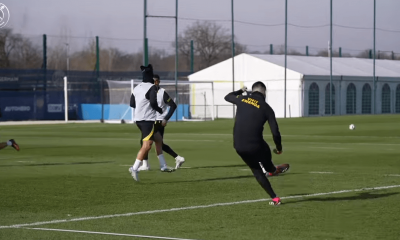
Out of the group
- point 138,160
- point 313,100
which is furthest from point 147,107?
point 313,100

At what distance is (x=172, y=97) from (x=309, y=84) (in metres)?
10.6

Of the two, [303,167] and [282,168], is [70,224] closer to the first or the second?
[282,168]

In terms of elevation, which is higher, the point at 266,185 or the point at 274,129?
the point at 274,129

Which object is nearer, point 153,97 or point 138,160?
point 138,160

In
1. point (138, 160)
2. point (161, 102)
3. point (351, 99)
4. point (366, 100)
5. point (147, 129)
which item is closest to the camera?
point (138, 160)

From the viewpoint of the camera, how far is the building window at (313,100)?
6284 centimetres

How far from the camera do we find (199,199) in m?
12.4

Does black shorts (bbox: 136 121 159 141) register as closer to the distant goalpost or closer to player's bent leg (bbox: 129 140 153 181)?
player's bent leg (bbox: 129 140 153 181)

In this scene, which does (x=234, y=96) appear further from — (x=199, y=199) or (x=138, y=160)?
(x=138, y=160)

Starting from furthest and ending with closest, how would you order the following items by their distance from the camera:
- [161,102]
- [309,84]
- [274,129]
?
[309,84] → [161,102] → [274,129]

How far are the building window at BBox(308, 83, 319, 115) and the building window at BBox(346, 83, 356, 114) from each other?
13.0 ft

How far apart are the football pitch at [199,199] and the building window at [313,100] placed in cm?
4070

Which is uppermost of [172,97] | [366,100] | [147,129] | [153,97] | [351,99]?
[153,97]

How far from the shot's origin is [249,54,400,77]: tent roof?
6469 centimetres
